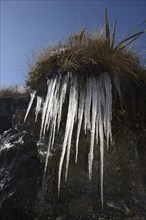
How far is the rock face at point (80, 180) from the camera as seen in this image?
97.0 inches

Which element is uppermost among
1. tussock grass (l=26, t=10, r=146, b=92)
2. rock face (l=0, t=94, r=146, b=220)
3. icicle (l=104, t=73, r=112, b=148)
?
tussock grass (l=26, t=10, r=146, b=92)

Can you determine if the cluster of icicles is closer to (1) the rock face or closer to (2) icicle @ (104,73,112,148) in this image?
(2) icicle @ (104,73,112,148)

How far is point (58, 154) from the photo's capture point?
113 inches

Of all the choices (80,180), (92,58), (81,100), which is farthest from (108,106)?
(80,180)

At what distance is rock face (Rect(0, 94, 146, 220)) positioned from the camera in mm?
2465

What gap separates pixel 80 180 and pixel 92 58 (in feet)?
4.10

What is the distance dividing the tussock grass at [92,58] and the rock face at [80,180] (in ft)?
1.50

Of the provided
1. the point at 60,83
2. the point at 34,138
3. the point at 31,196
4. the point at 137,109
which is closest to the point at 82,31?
the point at 60,83

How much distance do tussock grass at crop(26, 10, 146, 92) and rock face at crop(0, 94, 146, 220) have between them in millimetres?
458

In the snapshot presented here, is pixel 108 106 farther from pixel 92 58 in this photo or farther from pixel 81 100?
pixel 92 58

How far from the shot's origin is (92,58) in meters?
2.66

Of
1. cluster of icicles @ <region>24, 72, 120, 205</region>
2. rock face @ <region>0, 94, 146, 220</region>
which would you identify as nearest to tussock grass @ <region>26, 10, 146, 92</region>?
cluster of icicles @ <region>24, 72, 120, 205</region>

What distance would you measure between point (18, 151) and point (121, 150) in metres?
1.21

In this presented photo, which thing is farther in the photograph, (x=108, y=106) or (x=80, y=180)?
(x=80, y=180)
